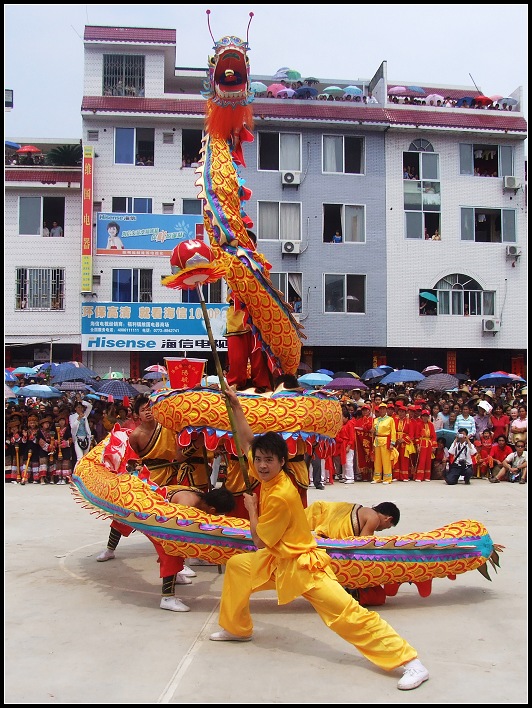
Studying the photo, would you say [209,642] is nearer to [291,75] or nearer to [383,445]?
[383,445]

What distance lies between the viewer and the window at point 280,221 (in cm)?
2300

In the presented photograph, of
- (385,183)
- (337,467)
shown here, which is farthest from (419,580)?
(385,183)

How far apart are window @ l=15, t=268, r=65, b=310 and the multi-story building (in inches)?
6.0

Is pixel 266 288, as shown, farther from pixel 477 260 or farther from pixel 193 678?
pixel 477 260

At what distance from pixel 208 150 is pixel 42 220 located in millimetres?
17598

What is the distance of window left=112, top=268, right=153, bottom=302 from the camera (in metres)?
22.2

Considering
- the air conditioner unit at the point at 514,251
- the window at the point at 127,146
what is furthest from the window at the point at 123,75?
the air conditioner unit at the point at 514,251

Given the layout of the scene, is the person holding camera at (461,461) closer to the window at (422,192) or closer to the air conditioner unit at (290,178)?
the window at (422,192)

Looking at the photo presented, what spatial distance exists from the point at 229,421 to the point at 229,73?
313 cm

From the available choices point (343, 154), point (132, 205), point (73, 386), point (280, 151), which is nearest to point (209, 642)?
point (73, 386)

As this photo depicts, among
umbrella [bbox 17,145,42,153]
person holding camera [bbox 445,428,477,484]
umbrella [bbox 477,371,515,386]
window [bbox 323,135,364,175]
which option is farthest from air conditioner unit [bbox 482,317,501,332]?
umbrella [bbox 17,145,42,153]

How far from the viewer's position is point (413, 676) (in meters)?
3.85

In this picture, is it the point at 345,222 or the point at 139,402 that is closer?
the point at 139,402

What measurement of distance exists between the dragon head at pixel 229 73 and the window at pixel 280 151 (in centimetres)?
1681
